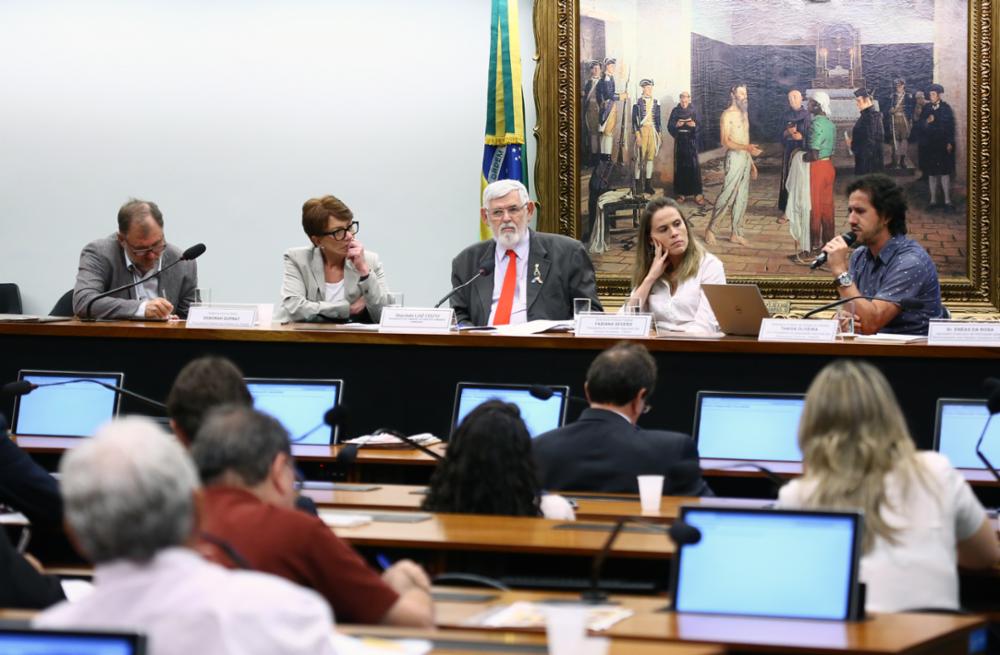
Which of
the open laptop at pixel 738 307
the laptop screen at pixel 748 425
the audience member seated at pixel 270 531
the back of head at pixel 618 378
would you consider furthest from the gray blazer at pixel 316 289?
the audience member seated at pixel 270 531


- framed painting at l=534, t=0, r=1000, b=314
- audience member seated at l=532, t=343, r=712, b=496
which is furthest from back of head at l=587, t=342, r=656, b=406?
framed painting at l=534, t=0, r=1000, b=314

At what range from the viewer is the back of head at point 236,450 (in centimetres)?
260

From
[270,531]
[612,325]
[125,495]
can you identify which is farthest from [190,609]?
[612,325]

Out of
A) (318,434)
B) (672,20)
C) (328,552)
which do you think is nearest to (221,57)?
(672,20)

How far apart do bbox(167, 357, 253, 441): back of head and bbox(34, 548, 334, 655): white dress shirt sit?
154cm

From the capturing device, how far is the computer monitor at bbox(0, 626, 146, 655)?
1775 mm

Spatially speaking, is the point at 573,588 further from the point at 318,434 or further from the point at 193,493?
the point at 318,434

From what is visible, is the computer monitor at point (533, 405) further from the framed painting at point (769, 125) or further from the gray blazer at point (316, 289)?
the framed painting at point (769, 125)

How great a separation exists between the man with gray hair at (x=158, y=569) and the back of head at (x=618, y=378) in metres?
2.48

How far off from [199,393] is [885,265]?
366 centimetres

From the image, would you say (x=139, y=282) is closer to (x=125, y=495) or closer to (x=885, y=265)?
(x=885, y=265)

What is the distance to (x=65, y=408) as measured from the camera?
562 cm

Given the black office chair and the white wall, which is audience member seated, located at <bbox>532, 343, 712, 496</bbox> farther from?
the black office chair

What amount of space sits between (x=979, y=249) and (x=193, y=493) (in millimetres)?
6999
